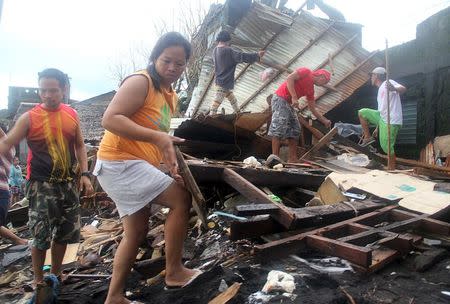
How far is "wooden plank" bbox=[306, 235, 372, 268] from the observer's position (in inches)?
91.7

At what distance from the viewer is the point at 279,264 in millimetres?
2586

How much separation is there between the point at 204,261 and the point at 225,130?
12.3ft

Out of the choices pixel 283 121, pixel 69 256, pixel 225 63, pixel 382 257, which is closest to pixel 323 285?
pixel 382 257

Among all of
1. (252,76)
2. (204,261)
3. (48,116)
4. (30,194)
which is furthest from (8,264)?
(252,76)

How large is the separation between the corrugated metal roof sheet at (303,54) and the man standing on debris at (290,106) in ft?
12.5

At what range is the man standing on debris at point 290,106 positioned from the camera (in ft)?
19.9

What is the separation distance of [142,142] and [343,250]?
1619mm

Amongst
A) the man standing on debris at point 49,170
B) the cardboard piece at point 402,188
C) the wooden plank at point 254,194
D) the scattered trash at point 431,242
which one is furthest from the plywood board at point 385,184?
the man standing on debris at point 49,170

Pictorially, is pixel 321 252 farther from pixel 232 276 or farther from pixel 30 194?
pixel 30 194

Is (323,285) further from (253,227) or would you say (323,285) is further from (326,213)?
(326,213)

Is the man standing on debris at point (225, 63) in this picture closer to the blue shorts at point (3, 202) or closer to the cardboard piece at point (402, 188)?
the cardboard piece at point (402, 188)

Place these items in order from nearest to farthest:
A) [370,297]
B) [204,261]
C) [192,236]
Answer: [370,297]
[204,261]
[192,236]

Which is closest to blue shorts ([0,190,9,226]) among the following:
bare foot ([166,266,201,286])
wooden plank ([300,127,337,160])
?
bare foot ([166,266,201,286])

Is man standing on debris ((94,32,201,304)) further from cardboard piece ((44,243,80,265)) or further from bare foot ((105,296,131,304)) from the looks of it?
cardboard piece ((44,243,80,265))
